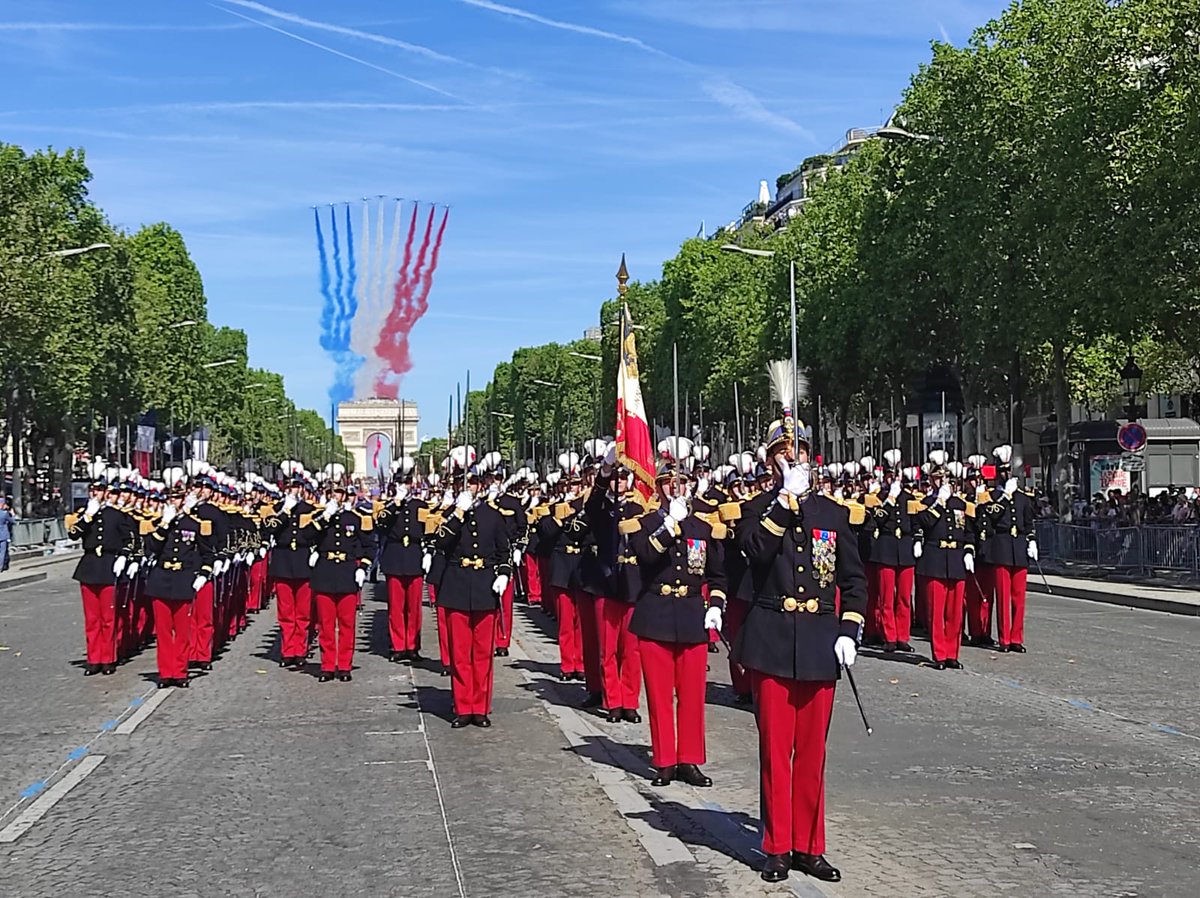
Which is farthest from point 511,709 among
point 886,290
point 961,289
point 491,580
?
point 886,290

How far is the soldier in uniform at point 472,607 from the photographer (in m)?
12.9

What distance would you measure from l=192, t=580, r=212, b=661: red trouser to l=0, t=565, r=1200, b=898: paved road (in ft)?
2.22

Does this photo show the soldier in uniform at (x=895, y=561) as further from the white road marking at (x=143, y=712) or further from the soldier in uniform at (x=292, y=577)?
the white road marking at (x=143, y=712)

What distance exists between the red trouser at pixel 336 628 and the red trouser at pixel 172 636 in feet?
4.25

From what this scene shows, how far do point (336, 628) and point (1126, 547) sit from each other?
69.6ft

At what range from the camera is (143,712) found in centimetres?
1402

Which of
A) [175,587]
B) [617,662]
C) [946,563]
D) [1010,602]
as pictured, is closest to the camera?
[617,662]

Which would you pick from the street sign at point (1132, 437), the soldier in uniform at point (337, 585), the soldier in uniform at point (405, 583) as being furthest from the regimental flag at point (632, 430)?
the street sign at point (1132, 437)

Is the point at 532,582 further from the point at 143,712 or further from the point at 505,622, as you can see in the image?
the point at 143,712

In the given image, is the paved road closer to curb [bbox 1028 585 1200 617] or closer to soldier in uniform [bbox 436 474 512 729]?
soldier in uniform [bbox 436 474 512 729]

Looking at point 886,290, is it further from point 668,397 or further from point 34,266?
point 668,397

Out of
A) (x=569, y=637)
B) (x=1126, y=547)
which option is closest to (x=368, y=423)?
(x=1126, y=547)

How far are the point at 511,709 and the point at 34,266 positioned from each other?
3270cm

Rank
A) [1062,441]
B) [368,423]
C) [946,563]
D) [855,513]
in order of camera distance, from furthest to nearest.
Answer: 1. [368,423]
2. [1062,441]
3. [946,563]
4. [855,513]
